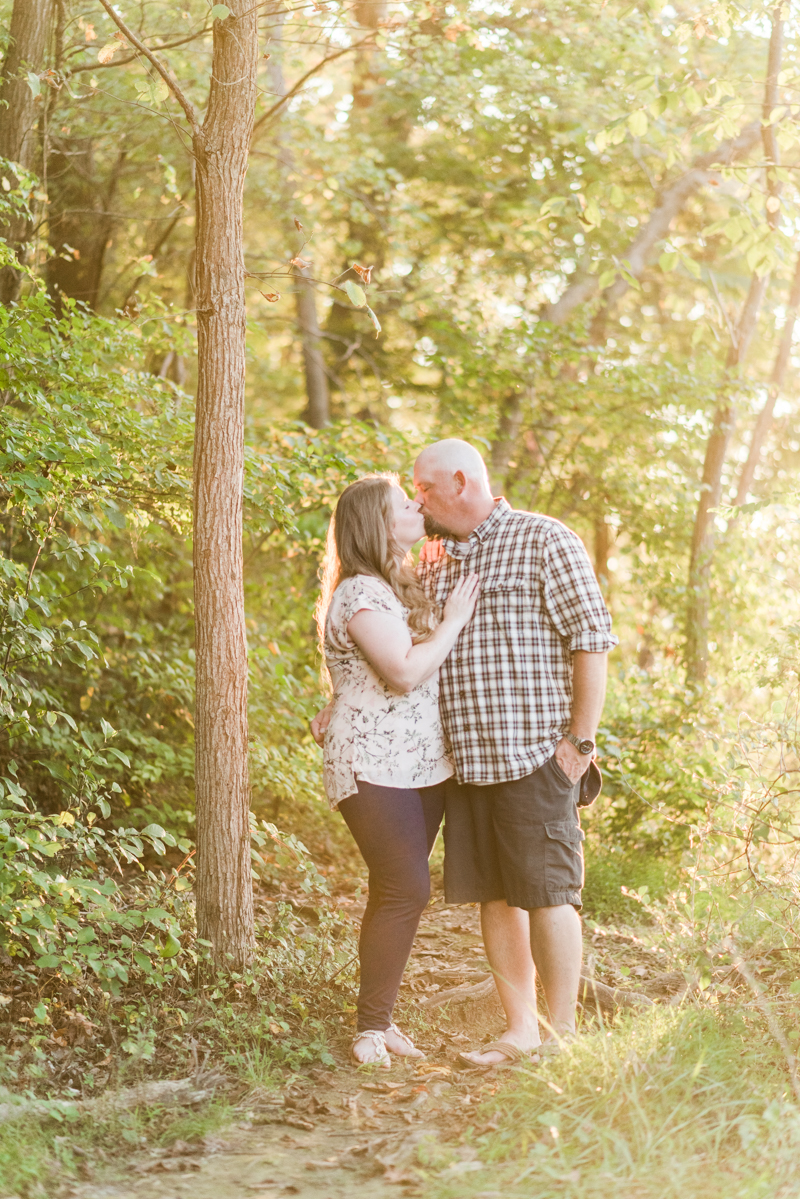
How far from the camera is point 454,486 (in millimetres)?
3639

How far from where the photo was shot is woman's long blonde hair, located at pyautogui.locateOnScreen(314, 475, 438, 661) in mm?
3525

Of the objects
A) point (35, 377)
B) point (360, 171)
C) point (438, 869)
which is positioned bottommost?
point (438, 869)

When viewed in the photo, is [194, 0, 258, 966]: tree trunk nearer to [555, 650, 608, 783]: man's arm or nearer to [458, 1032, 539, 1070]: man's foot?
[458, 1032, 539, 1070]: man's foot

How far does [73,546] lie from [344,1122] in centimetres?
229

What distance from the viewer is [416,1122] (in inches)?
119

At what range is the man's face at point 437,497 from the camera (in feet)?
12.0

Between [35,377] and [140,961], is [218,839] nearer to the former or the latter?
[140,961]

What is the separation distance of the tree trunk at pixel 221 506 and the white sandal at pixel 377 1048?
53cm

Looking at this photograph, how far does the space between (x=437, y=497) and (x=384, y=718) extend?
2.65 feet

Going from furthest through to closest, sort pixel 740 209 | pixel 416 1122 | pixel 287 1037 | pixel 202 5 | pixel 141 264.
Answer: pixel 202 5 < pixel 141 264 < pixel 740 209 < pixel 287 1037 < pixel 416 1122

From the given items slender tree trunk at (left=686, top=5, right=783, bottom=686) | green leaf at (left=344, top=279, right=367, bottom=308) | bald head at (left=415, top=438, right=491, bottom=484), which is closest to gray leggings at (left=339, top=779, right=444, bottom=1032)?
bald head at (left=415, top=438, right=491, bottom=484)

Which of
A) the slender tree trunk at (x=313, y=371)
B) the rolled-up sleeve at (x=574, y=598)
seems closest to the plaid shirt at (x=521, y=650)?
the rolled-up sleeve at (x=574, y=598)

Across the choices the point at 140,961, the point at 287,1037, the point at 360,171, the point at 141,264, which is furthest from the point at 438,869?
the point at 360,171

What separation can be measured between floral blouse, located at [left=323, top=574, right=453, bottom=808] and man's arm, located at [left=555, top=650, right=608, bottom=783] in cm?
44
